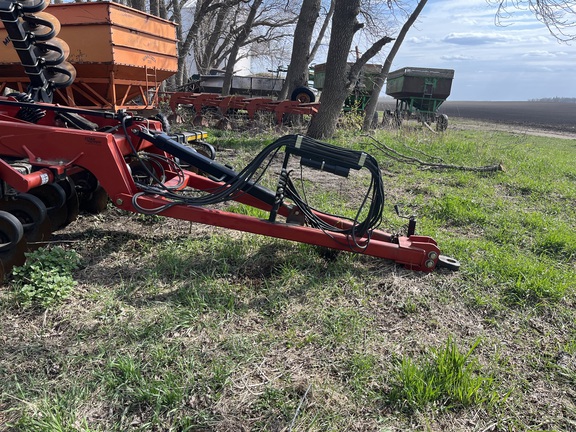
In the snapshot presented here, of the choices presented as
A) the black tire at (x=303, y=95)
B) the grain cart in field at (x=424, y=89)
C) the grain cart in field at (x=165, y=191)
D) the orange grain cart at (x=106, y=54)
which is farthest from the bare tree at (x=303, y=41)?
the grain cart in field at (x=165, y=191)

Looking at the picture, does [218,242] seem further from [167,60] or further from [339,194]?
[167,60]

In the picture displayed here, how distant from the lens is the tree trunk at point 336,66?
9391mm

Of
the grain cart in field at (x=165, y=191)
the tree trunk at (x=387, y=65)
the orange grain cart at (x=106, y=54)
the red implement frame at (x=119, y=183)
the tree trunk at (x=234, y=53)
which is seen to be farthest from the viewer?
the tree trunk at (x=234, y=53)

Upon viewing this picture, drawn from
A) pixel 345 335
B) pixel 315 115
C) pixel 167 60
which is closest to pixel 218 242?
pixel 345 335

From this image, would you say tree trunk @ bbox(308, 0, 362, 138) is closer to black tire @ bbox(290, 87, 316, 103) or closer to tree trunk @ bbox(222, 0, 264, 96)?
black tire @ bbox(290, 87, 316, 103)

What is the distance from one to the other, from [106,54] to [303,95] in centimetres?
705

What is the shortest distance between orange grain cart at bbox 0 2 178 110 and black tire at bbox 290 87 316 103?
5126mm

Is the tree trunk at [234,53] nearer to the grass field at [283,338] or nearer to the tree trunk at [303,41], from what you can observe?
the tree trunk at [303,41]

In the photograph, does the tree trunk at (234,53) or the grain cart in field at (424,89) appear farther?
the grain cart in field at (424,89)

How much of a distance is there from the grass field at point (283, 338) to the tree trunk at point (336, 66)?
598 cm

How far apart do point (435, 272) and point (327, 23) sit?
21.9 m

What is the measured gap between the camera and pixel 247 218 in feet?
10.7

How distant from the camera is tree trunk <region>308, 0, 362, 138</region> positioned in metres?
9.39

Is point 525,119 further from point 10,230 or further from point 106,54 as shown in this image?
point 10,230
